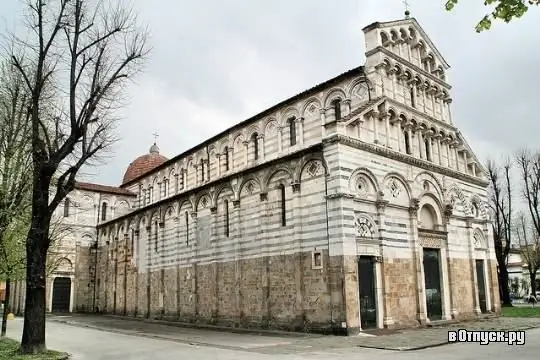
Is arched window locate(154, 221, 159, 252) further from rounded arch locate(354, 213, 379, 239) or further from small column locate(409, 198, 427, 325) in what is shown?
small column locate(409, 198, 427, 325)

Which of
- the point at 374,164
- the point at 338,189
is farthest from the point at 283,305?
the point at 374,164

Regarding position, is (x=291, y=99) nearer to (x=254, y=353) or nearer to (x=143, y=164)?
(x=254, y=353)

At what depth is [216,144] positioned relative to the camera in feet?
97.4

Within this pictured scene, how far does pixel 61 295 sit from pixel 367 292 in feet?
97.5

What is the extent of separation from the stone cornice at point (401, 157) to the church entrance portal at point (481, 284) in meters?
4.73

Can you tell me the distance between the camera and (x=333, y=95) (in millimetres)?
22859

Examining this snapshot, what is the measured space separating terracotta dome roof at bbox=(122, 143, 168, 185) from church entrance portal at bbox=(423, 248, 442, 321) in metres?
27.3

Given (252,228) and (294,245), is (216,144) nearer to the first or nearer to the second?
(252,228)

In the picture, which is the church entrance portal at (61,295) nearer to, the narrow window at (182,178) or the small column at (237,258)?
the narrow window at (182,178)

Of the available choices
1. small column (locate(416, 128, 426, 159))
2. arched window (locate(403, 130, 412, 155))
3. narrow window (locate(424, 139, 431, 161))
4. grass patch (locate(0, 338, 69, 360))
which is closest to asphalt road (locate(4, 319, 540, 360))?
grass patch (locate(0, 338, 69, 360))

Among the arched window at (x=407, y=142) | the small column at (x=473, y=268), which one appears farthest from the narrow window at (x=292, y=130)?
the small column at (x=473, y=268)

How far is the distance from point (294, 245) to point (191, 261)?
9.13 meters

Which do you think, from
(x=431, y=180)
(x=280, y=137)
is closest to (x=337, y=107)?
(x=280, y=137)

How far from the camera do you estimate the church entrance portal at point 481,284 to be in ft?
87.4
